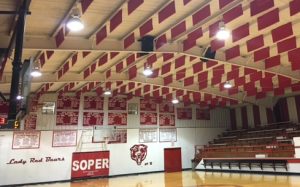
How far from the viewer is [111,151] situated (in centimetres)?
1572

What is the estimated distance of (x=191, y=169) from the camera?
1802cm

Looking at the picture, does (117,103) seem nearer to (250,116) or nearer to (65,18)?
(250,116)

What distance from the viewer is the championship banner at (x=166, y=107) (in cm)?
1775

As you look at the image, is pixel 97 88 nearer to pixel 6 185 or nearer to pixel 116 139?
pixel 116 139

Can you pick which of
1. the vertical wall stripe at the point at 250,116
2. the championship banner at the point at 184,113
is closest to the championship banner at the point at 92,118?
→ the championship banner at the point at 184,113

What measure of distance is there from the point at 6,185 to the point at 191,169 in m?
10.3

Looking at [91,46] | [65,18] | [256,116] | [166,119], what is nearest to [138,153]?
[166,119]

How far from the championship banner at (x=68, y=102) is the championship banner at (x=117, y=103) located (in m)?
1.80

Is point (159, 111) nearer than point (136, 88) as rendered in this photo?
No

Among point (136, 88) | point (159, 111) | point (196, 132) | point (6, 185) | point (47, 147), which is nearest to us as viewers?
point (6, 185)

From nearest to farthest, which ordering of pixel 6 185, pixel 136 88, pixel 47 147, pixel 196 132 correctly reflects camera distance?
1. pixel 6 185
2. pixel 47 147
3. pixel 136 88
4. pixel 196 132

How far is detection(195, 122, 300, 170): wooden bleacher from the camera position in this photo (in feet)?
43.5

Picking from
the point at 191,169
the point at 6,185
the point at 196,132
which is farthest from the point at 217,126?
the point at 6,185

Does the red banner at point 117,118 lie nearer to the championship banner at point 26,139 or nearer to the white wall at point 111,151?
the white wall at point 111,151
